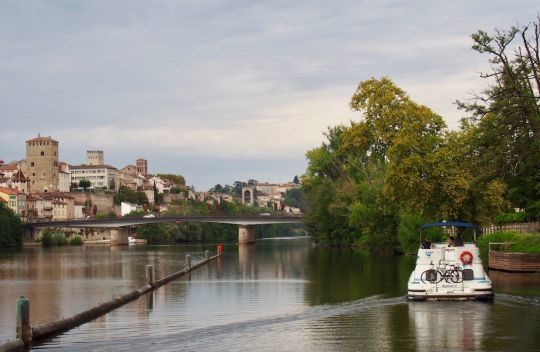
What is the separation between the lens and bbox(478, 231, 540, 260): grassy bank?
50156 millimetres

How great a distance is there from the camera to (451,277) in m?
32.9

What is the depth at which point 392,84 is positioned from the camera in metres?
70.1

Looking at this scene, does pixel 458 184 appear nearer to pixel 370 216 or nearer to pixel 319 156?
pixel 370 216

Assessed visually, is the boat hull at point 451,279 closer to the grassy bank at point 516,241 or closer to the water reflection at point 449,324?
the water reflection at point 449,324

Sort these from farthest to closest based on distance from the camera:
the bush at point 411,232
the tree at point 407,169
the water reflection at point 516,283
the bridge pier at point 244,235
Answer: the bridge pier at point 244,235 → the bush at point 411,232 → the tree at point 407,169 → the water reflection at point 516,283

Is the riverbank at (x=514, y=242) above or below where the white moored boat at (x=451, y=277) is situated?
above

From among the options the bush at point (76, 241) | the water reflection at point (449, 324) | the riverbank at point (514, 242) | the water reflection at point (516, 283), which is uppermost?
the bush at point (76, 241)

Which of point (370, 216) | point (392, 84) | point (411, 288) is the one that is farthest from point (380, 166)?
point (411, 288)

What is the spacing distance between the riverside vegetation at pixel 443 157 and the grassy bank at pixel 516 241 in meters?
2.87

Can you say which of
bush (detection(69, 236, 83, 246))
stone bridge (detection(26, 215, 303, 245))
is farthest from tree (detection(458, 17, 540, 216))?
bush (detection(69, 236, 83, 246))

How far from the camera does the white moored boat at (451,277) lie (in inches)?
1282

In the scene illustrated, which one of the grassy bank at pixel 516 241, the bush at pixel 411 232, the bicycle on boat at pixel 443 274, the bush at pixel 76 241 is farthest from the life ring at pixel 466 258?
the bush at pixel 76 241

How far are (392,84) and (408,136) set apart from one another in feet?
26.2

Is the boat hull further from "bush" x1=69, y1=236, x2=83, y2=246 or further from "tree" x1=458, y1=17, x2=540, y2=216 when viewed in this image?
"bush" x1=69, y1=236, x2=83, y2=246
